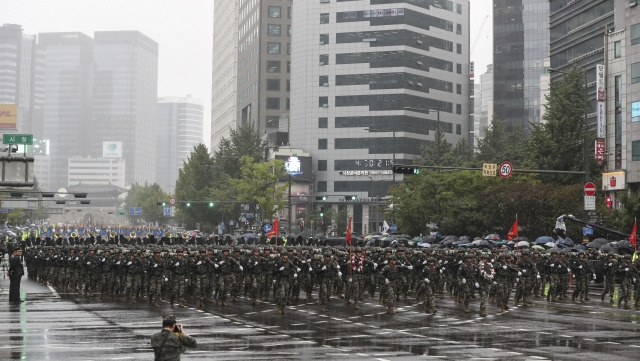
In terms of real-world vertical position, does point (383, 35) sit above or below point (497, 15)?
below

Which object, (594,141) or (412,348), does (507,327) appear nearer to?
(412,348)

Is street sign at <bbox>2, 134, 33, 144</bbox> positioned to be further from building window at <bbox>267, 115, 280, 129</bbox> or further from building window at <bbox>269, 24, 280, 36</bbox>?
building window at <bbox>269, 24, 280, 36</bbox>

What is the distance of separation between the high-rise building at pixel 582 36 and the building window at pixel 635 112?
633 inches

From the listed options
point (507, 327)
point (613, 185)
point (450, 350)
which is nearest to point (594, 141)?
Result: point (613, 185)

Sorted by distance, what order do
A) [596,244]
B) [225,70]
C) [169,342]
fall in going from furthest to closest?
[225,70] < [596,244] < [169,342]

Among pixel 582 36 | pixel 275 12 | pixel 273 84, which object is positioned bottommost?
pixel 582 36

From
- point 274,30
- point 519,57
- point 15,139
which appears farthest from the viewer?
point 519,57

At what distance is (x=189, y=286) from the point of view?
94.4 feet

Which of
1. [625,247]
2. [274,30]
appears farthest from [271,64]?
[625,247]

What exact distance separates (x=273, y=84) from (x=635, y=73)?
8433 centimetres

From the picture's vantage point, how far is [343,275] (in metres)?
31.4

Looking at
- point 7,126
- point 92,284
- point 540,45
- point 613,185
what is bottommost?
point 92,284

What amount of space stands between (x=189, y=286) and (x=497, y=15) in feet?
439

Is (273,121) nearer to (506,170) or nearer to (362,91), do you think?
(362,91)
